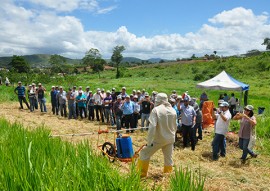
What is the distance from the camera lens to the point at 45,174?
2.87m

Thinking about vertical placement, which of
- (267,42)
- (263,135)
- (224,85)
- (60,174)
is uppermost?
(267,42)

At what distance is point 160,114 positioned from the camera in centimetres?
496

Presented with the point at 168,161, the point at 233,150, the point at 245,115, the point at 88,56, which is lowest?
the point at 233,150

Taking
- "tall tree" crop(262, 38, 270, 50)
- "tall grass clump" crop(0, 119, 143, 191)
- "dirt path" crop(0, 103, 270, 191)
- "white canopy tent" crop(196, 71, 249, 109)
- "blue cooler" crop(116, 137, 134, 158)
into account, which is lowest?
"dirt path" crop(0, 103, 270, 191)

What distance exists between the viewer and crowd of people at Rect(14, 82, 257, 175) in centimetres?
505

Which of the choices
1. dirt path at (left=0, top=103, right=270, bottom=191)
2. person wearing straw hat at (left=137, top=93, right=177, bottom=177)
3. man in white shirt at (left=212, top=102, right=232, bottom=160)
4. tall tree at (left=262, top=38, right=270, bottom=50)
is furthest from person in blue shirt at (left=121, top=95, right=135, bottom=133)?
tall tree at (left=262, top=38, right=270, bottom=50)

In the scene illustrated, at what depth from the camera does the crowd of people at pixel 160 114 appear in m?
5.05

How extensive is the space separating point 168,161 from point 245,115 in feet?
9.87

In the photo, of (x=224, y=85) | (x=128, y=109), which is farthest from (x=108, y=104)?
(x=224, y=85)

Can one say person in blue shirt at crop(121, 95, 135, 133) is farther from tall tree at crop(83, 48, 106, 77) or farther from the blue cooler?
tall tree at crop(83, 48, 106, 77)

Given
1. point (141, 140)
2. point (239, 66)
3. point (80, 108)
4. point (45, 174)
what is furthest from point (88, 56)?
point (45, 174)

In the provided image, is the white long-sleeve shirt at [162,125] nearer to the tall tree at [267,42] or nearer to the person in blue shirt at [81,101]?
the person in blue shirt at [81,101]

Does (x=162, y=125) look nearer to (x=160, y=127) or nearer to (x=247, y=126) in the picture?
(x=160, y=127)

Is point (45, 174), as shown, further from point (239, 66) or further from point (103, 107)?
point (239, 66)
